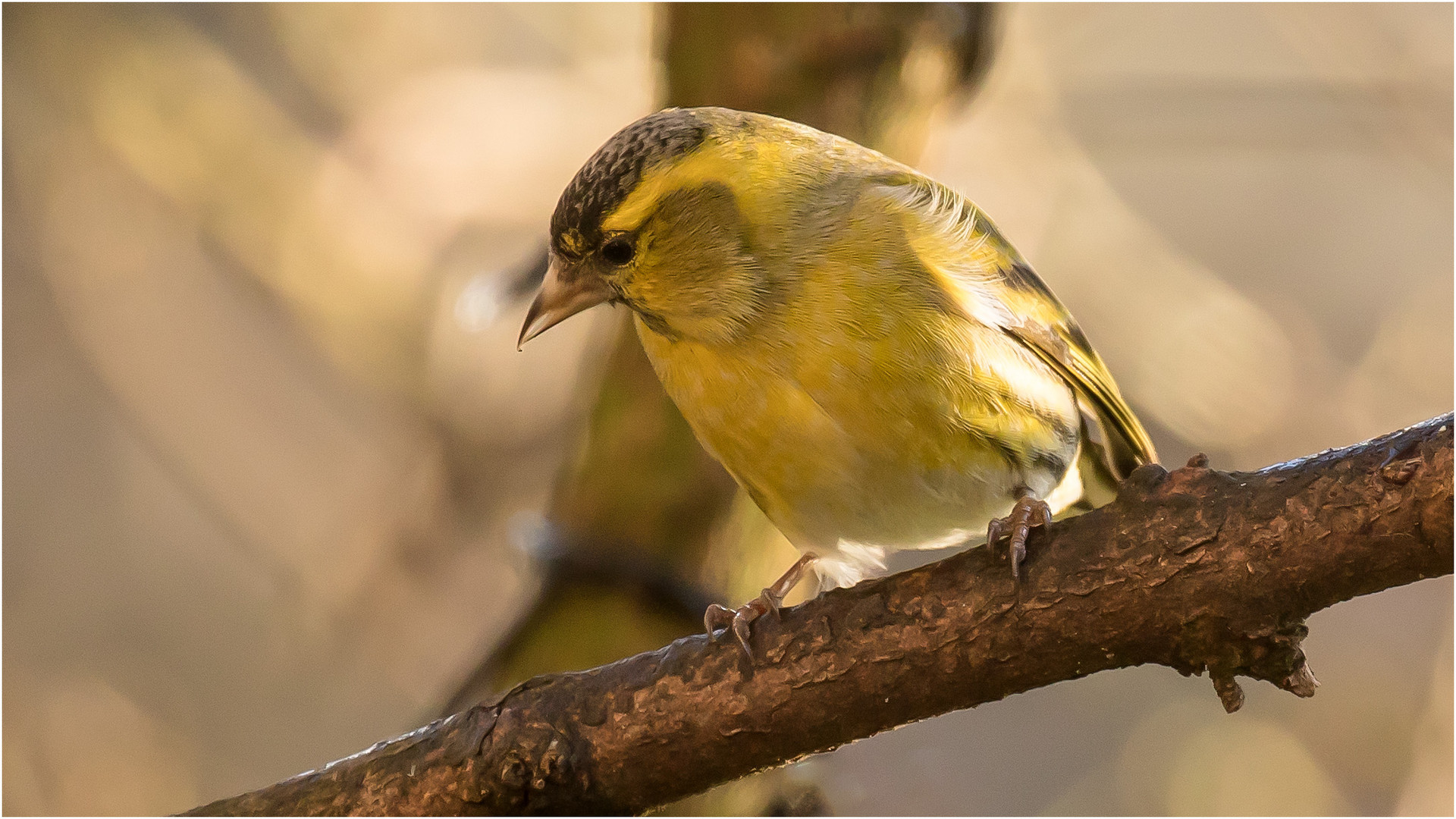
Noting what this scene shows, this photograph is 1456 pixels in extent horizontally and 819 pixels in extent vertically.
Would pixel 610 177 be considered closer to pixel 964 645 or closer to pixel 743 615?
pixel 743 615

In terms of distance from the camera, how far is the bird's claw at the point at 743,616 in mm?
2189

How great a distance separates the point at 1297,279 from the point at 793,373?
12.8 ft

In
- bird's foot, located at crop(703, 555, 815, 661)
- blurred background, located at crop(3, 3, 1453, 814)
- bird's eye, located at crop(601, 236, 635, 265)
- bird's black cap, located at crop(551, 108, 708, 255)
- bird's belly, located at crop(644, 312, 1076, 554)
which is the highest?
bird's black cap, located at crop(551, 108, 708, 255)

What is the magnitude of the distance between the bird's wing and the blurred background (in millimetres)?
894

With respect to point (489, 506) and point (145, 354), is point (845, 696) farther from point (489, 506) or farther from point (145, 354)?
point (145, 354)

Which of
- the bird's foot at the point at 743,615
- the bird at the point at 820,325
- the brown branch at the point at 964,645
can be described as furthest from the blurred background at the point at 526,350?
the brown branch at the point at 964,645

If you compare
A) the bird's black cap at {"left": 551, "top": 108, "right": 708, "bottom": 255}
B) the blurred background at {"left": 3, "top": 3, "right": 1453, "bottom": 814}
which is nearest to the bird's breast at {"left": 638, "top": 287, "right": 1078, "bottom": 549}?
the bird's black cap at {"left": 551, "top": 108, "right": 708, "bottom": 255}

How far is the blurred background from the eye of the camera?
3523mm

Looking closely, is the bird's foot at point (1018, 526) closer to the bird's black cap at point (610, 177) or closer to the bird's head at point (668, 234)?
the bird's head at point (668, 234)

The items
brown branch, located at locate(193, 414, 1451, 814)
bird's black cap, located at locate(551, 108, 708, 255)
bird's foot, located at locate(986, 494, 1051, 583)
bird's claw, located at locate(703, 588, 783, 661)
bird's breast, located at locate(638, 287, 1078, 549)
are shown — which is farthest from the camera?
bird's black cap, located at locate(551, 108, 708, 255)

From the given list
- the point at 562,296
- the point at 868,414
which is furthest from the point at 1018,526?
the point at 562,296

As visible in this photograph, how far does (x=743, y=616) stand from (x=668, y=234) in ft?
2.52

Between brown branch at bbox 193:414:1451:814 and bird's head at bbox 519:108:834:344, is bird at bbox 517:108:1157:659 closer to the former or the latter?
bird's head at bbox 519:108:834:344

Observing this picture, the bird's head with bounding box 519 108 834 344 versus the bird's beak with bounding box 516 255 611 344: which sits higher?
the bird's head with bounding box 519 108 834 344
